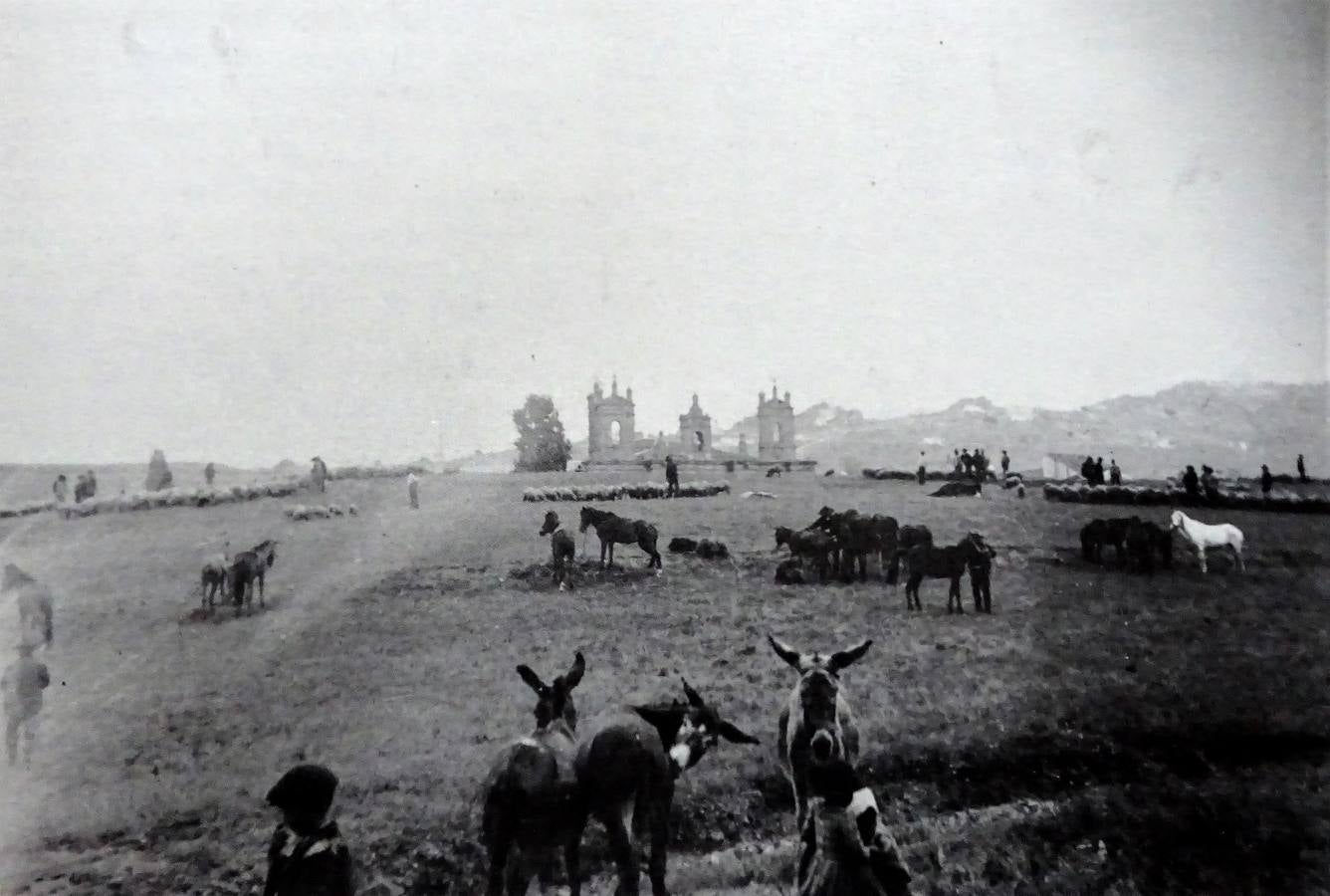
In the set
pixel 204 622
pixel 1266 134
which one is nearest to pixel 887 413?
pixel 1266 134

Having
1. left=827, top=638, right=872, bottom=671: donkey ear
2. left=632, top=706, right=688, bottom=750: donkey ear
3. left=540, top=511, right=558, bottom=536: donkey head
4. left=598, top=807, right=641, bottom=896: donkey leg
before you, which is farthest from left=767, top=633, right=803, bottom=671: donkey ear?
left=540, top=511, right=558, bottom=536: donkey head

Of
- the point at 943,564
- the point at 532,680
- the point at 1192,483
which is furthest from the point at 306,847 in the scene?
the point at 1192,483

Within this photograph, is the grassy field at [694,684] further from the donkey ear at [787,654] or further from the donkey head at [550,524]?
the donkey ear at [787,654]

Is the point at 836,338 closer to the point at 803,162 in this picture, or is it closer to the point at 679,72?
the point at 803,162

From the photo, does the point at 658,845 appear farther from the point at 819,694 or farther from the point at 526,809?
the point at 819,694

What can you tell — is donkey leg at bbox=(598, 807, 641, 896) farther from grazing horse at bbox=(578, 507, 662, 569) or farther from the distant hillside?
the distant hillside

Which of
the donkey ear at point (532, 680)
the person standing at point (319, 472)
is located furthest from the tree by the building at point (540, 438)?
the donkey ear at point (532, 680)
